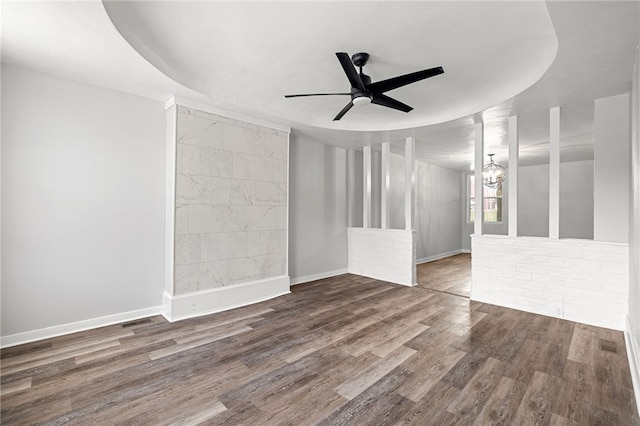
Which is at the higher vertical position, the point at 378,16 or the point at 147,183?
the point at 378,16

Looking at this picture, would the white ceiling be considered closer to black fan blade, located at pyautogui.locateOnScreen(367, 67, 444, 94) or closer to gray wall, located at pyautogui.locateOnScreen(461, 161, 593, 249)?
black fan blade, located at pyautogui.locateOnScreen(367, 67, 444, 94)

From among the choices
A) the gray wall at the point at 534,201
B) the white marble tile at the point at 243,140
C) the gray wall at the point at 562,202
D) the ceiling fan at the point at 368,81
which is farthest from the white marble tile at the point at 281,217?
the gray wall at the point at 534,201

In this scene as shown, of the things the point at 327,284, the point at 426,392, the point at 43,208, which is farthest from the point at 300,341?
the point at 43,208

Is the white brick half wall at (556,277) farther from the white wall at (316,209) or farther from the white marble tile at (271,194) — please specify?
the white marble tile at (271,194)

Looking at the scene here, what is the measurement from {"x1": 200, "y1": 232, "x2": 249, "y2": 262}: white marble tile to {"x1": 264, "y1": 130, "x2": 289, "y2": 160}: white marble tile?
50.3 inches

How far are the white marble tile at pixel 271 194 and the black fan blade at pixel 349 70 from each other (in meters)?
2.04

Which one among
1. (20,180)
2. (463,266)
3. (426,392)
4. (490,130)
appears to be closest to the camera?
(426,392)

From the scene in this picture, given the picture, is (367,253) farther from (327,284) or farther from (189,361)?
(189,361)

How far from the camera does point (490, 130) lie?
4852 mm

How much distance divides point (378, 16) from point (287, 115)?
2292mm

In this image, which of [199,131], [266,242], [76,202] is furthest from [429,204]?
[76,202]

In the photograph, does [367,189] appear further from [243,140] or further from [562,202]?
[562,202]

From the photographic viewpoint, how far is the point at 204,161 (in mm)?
3623

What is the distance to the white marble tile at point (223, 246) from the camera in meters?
3.64
